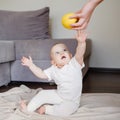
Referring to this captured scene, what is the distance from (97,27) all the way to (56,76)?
70.7 inches

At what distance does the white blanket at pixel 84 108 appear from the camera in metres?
1.13

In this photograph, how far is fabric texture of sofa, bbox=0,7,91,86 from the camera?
2018 millimetres

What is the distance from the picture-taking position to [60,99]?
1175 millimetres

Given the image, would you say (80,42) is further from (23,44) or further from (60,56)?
(23,44)

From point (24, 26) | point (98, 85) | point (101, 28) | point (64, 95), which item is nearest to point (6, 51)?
point (24, 26)

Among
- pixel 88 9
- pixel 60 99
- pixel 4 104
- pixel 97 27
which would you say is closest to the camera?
pixel 88 9

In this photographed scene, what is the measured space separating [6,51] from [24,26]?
670 mm

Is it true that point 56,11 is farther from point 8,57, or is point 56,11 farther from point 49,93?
point 49,93

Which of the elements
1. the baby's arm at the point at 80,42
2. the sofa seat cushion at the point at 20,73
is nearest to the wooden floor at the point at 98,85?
the sofa seat cushion at the point at 20,73

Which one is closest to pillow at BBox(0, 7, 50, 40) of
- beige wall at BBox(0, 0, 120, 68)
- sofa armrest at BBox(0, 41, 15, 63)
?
beige wall at BBox(0, 0, 120, 68)

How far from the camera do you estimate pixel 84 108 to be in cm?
124

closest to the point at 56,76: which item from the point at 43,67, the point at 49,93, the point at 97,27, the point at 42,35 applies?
the point at 49,93

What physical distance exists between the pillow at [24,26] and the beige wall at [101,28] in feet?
1.26

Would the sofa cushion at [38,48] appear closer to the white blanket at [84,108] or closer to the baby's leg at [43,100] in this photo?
the white blanket at [84,108]
